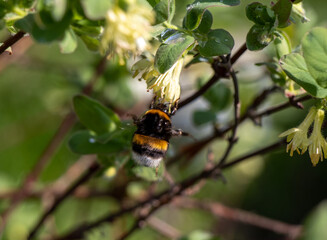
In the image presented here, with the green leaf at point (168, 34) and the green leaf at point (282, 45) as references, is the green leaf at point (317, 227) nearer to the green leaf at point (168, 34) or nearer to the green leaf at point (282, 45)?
the green leaf at point (282, 45)

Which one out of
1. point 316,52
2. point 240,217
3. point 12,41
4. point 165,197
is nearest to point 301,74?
Result: point 316,52

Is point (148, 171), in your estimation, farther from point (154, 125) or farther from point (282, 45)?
point (282, 45)

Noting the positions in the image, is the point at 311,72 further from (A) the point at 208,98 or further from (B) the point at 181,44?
(A) the point at 208,98

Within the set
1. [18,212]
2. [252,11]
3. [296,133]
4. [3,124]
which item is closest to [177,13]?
[252,11]

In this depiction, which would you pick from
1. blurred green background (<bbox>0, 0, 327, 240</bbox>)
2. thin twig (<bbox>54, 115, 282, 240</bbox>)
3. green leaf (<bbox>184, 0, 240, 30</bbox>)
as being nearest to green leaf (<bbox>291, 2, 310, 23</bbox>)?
green leaf (<bbox>184, 0, 240, 30</bbox>)

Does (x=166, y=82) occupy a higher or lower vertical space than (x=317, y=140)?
higher

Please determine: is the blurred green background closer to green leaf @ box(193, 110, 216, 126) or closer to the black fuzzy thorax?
green leaf @ box(193, 110, 216, 126)
